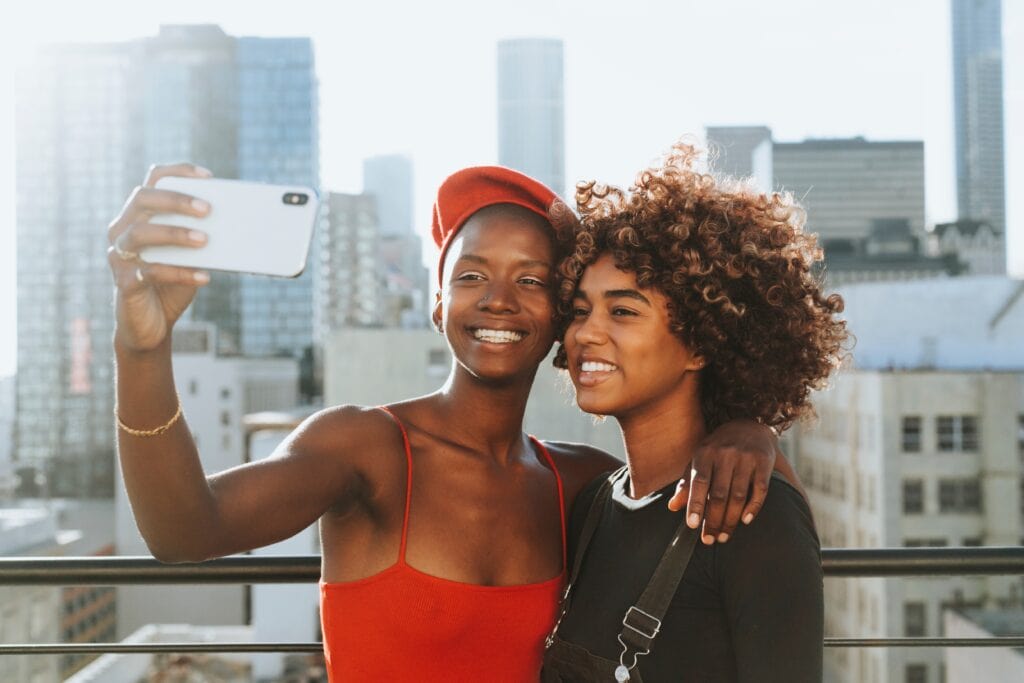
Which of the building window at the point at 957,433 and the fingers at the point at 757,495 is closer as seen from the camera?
the fingers at the point at 757,495

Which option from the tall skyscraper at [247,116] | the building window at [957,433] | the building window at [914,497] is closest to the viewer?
the building window at [957,433]

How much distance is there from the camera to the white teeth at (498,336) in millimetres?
2217

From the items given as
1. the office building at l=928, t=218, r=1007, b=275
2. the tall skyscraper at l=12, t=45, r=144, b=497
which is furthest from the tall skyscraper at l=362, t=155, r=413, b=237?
the office building at l=928, t=218, r=1007, b=275

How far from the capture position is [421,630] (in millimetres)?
2006

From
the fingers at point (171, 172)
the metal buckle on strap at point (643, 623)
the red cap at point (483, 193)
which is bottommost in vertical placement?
the metal buckle on strap at point (643, 623)

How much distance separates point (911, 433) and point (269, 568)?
33.0m

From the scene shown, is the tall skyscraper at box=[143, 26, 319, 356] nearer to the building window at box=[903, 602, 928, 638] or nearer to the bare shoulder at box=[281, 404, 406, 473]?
the building window at box=[903, 602, 928, 638]

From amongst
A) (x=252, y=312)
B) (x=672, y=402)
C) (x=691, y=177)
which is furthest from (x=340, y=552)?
(x=252, y=312)

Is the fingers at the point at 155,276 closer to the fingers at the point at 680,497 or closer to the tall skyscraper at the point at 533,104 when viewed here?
the fingers at the point at 680,497

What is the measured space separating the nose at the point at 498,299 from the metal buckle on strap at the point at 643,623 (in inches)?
30.4

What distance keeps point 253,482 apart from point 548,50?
197 meters

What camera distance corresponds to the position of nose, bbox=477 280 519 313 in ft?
7.17

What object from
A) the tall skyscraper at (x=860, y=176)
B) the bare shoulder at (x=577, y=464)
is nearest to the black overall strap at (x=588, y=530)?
the bare shoulder at (x=577, y=464)

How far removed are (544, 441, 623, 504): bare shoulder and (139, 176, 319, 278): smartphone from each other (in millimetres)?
1099
